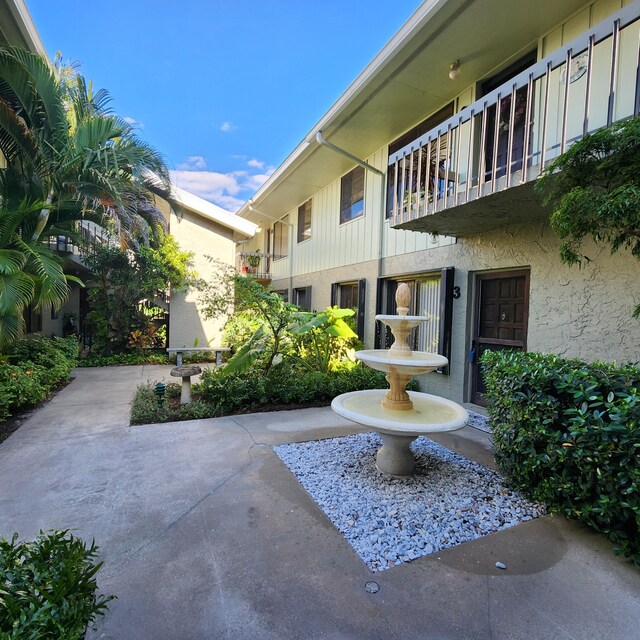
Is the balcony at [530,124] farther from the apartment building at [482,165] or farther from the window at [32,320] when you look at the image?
the window at [32,320]

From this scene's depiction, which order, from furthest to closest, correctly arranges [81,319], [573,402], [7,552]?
[81,319] < [573,402] < [7,552]

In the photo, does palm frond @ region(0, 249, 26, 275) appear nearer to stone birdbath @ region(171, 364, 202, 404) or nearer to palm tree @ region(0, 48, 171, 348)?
palm tree @ region(0, 48, 171, 348)

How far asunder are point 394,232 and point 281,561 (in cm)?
659

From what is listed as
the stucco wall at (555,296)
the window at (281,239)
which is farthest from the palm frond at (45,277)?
the window at (281,239)

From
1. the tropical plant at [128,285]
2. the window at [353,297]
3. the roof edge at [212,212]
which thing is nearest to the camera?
the window at [353,297]

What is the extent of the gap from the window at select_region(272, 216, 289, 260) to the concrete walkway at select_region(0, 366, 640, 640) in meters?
10.6

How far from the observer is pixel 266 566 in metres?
2.32

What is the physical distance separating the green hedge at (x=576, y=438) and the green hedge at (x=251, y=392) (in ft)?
11.6

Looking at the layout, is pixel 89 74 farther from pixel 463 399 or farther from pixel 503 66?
pixel 463 399

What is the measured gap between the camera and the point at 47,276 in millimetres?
4875

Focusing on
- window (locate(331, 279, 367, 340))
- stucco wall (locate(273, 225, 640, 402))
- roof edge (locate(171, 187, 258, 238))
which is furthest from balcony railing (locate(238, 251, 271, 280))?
stucco wall (locate(273, 225, 640, 402))

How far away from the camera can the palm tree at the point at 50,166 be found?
5.00 meters

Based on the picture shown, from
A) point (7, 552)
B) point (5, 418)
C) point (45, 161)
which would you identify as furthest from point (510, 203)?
point (5, 418)

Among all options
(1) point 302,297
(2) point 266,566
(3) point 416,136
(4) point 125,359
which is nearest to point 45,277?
(2) point 266,566
